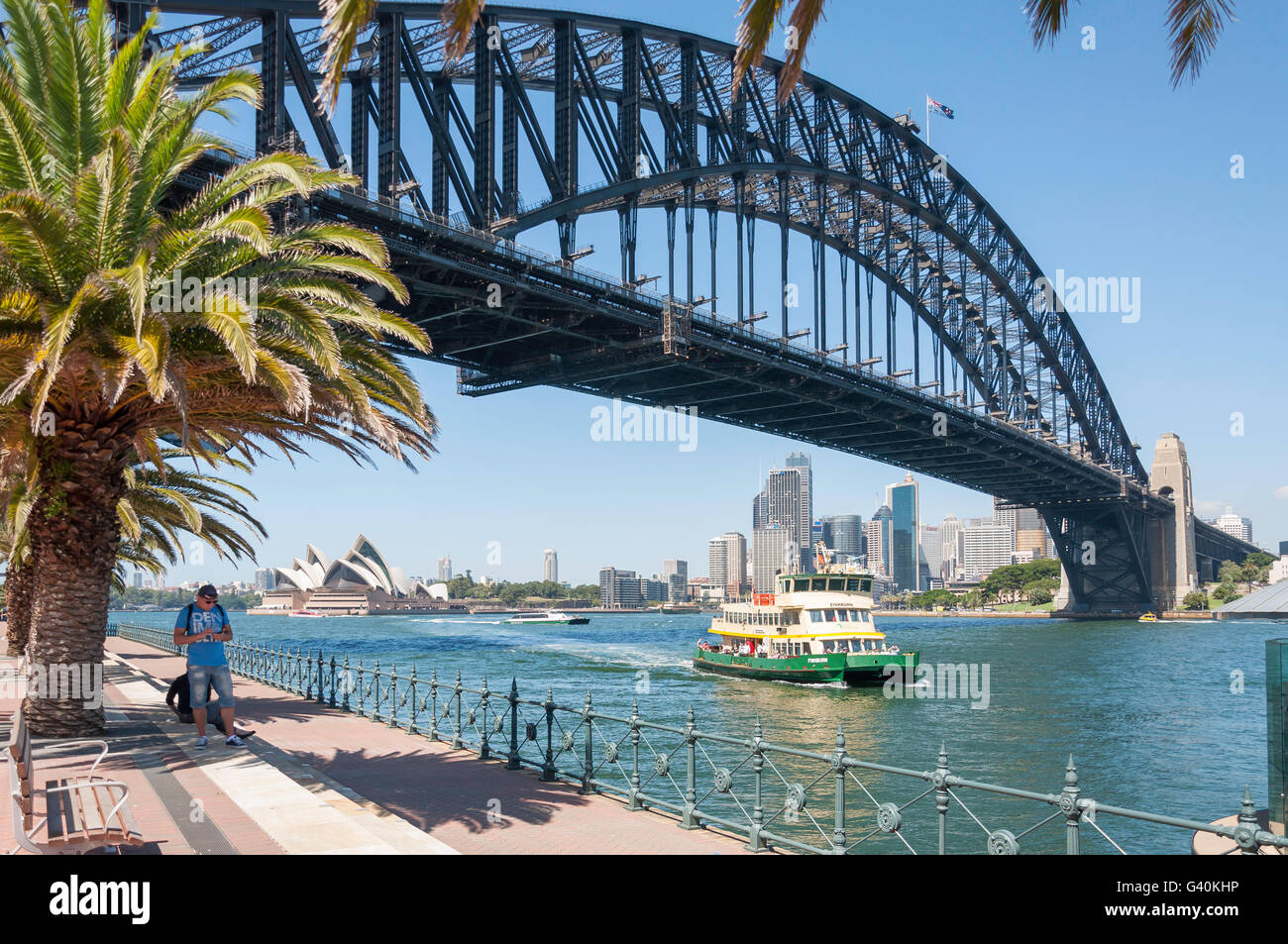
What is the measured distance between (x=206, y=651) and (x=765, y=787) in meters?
11.8

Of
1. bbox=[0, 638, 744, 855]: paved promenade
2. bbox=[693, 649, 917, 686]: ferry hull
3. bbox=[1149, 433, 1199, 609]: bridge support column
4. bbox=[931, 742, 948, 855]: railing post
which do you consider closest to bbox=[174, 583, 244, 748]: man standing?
bbox=[0, 638, 744, 855]: paved promenade

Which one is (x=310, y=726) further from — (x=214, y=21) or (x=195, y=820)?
(x=214, y=21)

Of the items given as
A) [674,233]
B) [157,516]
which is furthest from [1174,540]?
[157,516]

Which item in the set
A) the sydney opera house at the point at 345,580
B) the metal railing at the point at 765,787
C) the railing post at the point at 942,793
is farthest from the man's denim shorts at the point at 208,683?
the sydney opera house at the point at 345,580

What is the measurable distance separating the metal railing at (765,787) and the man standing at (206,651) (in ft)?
10.6

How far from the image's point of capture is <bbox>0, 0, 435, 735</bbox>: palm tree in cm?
1080

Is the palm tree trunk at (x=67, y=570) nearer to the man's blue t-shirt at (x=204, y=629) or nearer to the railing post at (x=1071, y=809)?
the man's blue t-shirt at (x=204, y=629)

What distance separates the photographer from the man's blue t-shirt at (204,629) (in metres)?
13.0

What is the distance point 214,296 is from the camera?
10.8 meters

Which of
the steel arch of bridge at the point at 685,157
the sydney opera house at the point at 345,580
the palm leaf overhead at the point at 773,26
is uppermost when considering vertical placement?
the steel arch of bridge at the point at 685,157

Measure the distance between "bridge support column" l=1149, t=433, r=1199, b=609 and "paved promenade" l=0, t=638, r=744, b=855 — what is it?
366 ft

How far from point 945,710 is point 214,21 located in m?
34.5

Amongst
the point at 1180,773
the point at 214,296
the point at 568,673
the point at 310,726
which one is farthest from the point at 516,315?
the point at 214,296

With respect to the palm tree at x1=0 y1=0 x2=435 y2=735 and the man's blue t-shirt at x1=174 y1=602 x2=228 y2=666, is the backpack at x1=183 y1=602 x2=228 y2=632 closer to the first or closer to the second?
the man's blue t-shirt at x1=174 y1=602 x2=228 y2=666
